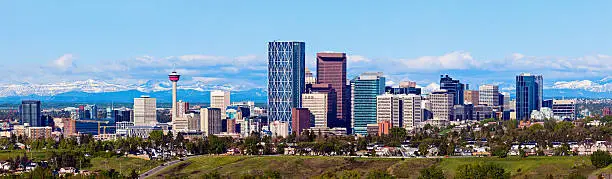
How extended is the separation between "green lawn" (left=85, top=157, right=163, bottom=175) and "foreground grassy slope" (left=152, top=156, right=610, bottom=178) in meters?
3.95

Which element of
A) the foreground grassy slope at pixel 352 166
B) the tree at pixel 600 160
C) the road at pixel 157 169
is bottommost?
the road at pixel 157 169

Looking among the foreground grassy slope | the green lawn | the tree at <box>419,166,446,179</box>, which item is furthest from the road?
the tree at <box>419,166,446,179</box>

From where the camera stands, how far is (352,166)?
12212 cm

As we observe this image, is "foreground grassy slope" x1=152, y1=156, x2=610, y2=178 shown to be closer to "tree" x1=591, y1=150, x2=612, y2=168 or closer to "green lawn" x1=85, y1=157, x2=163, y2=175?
"tree" x1=591, y1=150, x2=612, y2=168

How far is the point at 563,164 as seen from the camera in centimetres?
11475

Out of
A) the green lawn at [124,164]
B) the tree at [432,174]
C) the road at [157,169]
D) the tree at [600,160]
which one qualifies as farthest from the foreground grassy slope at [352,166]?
the tree at [432,174]

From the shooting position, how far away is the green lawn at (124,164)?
127537 mm

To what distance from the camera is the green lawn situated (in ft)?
418

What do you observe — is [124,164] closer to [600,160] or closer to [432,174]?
[432,174]

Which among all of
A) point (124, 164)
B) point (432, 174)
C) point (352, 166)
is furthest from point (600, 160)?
point (124, 164)

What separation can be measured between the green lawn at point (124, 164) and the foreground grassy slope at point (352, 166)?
13.0 ft

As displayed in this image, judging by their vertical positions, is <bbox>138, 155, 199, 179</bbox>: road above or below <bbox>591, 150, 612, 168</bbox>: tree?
below

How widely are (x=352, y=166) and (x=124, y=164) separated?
28822 mm

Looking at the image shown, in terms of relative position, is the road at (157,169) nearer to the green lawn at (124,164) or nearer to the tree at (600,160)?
the green lawn at (124,164)
